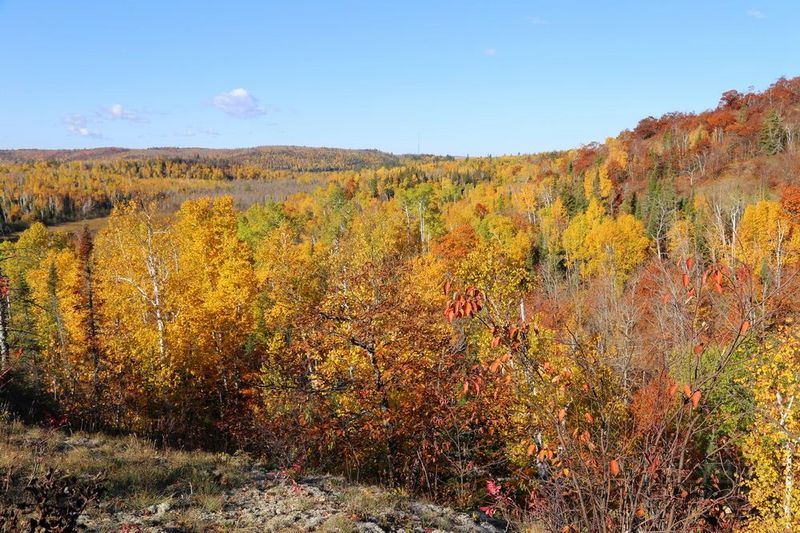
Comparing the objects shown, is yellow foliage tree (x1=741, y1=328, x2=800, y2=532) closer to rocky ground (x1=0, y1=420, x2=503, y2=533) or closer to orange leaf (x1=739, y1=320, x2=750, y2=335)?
rocky ground (x1=0, y1=420, x2=503, y2=533)

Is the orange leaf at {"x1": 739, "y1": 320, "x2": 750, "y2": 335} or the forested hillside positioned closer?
the orange leaf at {"x1": 739, "y1": 320, "x2": 750, "y2": 335}

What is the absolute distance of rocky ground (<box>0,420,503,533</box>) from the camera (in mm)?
6391

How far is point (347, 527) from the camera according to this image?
652 centimetres

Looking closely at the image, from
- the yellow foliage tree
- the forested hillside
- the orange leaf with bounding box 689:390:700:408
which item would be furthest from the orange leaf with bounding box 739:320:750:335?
the yellow foliage tree

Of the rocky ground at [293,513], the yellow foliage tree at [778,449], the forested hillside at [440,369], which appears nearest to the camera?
the forested hillside at [440,369]

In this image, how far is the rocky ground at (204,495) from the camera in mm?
6391

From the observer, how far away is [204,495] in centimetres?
711

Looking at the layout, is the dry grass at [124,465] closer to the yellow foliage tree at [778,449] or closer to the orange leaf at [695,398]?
the orange leaf at [695,398]

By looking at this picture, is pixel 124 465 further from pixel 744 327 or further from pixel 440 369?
pixel 744 327

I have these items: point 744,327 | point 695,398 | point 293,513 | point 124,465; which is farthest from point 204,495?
point 744,327

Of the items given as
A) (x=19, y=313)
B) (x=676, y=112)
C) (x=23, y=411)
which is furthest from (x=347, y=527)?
(x=676, y=112)

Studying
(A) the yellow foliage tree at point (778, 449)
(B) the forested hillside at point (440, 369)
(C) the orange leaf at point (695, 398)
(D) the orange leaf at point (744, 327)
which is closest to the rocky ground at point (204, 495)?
(B) the forested hillside at point (440, 369)

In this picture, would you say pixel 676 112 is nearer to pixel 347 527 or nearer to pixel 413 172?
pixel 413 172

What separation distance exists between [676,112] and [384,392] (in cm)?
11968
